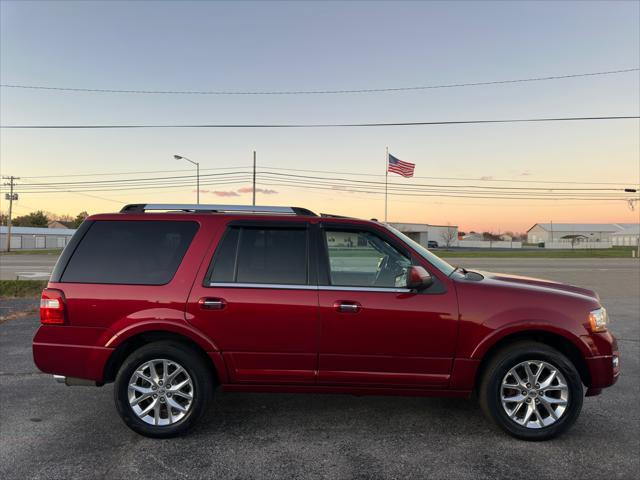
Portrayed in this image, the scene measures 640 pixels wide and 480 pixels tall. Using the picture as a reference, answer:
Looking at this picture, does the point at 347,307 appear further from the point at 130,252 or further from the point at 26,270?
the point at 26,270

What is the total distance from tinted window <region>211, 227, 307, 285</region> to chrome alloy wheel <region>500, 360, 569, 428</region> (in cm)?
192

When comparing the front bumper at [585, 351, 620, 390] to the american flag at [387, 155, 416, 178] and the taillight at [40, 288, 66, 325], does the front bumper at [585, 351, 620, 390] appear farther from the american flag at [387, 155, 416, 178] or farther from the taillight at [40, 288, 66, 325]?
the american flag at [387, 155, 416, 178]

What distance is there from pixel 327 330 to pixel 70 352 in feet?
7.06

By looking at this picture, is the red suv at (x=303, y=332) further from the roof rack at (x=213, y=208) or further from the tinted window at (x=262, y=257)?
the roof rack at (x=213, y=208)

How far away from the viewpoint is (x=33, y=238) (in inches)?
2800

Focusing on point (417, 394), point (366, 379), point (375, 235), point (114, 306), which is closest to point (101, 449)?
point (114, 306)

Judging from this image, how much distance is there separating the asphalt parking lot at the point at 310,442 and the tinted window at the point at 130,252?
1305mm

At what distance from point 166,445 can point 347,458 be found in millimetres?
1434

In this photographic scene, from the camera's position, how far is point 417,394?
3514 mm

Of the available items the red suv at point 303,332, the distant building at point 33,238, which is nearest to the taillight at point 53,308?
the red suv at point 303,332

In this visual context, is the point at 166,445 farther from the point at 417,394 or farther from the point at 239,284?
the point at 417,394

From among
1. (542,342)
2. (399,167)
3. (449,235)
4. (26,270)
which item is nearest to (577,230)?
(449,235)

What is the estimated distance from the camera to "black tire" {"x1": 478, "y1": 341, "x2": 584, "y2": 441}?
11.1 ft

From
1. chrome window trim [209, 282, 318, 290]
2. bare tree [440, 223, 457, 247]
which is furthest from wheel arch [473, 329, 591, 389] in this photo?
bare tree [440, 223, 457, 247]
